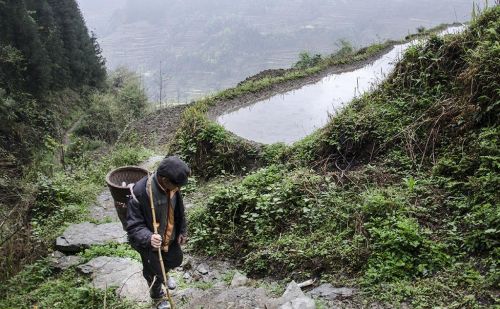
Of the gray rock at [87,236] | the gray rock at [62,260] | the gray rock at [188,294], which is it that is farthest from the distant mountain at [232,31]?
the gray rock at [188,294]

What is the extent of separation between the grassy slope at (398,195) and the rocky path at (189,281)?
1.05 feet

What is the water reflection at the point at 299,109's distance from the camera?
9297mm

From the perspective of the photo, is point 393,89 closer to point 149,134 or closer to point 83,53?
point 149,134

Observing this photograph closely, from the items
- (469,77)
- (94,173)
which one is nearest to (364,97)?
(469,77)

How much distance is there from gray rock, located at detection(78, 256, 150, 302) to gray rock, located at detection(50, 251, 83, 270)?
0.30 meters

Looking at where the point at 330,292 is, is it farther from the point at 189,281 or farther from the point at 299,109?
the point at 299,109

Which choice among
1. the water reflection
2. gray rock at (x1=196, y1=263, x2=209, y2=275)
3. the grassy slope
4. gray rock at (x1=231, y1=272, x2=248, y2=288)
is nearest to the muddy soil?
the water reflection

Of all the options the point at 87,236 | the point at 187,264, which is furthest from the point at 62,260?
the point at 187,264

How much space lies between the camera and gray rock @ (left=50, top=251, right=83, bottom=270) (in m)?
6.25

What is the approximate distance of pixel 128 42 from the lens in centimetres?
13812

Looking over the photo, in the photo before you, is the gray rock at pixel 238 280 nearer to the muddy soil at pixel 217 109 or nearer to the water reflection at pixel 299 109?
the water reflection at pixel 299 109

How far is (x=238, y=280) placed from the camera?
202 inches

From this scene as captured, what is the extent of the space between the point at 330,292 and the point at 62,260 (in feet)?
13.6

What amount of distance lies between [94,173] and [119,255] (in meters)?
4.89
